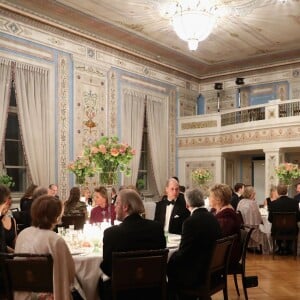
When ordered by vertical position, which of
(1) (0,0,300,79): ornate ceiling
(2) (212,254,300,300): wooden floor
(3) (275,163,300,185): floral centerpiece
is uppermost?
(1) (0,0,300,79): ornate ceiling

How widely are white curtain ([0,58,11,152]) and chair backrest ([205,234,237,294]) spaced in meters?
6.35

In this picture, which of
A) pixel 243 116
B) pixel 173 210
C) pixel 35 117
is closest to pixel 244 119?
pixel 243 116

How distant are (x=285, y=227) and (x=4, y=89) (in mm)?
6108

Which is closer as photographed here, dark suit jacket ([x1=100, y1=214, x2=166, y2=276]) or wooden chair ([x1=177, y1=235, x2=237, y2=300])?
dark suit jacket ([x1=100, y1=214, x2=166, y2=276])

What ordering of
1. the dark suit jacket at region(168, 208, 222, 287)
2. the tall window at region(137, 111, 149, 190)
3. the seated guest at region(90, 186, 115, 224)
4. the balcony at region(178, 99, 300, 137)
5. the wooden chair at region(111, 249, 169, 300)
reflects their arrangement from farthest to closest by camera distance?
the tall window at region(137, 111, 149, 190), the balcony at region(178, 99, 300, 137), the seated guest at region(90, 186, 115, 224), the dark suit jacket at region(168, 208, 222, 287), the wooden chair at region(111, 249, 169, 300)

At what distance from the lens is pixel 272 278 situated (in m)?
6.25

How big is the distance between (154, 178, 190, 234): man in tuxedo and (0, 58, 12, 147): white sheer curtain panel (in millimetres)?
4768

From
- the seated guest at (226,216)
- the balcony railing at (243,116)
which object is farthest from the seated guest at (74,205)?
the balcony railing at (243,116)

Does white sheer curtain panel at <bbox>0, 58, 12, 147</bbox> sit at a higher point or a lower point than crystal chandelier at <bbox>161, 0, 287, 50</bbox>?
lower

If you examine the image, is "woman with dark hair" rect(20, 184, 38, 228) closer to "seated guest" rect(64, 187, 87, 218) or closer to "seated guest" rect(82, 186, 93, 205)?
"seated guest" rect(64, 187, 87, 218)

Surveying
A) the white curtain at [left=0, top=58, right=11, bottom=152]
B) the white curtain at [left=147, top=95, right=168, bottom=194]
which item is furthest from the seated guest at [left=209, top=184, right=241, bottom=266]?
the white curtain at [left=147, top=95, right=168, bottom=194]

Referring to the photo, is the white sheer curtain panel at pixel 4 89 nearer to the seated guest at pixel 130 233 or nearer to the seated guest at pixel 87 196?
the seated guest at pixel 87 196

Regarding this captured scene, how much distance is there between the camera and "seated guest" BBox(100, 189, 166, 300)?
10.6 feet

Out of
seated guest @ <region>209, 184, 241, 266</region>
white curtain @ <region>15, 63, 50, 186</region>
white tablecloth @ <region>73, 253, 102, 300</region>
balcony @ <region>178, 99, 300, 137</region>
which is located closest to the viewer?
white tablecloth @ <region>73, 253, 102, 300</region>
